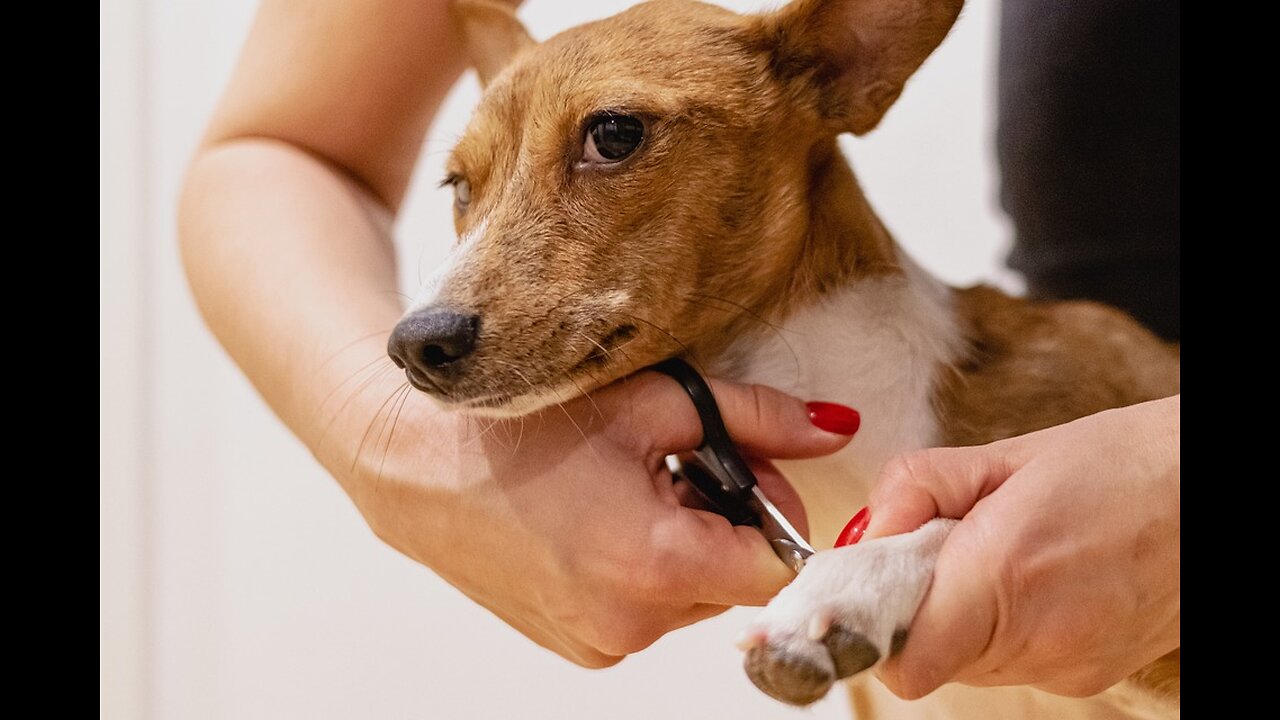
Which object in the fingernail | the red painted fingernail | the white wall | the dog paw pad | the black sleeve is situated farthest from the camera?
the white wall

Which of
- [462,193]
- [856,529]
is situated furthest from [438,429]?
[856,529]

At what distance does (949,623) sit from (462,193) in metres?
0.46

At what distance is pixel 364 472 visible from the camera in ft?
2.46

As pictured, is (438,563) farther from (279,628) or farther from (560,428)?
(279,628)

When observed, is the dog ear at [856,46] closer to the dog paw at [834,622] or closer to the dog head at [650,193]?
the dog head at [650,193]

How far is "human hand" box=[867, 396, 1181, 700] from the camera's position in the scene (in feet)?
1.74

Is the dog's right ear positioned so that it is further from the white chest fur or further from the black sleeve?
the black sleeve

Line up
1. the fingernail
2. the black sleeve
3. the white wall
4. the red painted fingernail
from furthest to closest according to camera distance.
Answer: the white wall < the black sleeve < the fingernail < the red painted fingernail

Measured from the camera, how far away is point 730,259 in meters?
0.73

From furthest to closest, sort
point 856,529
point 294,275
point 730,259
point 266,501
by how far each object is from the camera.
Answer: point 266,501
point 294,275
point 730,259
point 856,529

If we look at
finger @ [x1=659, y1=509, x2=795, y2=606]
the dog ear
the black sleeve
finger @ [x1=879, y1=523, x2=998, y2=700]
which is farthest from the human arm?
the black sleeve

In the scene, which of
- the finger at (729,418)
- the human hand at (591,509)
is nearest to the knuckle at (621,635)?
the human hand at (591,509)

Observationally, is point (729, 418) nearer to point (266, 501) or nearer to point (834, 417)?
point (834, 417)

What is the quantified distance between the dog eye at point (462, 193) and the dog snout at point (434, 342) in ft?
0.53
